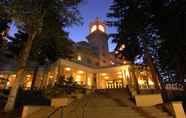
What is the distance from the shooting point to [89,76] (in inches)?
1007

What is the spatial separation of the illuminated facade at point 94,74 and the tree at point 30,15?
22.4ft

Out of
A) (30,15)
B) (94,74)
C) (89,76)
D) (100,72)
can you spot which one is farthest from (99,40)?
(30,15)

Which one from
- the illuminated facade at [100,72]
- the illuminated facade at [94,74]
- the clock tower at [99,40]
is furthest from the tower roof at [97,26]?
the illuminated facade at [100,72]

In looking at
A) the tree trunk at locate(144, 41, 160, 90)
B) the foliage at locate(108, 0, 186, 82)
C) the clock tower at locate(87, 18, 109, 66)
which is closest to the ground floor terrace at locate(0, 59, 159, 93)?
the tree trunk at locate(144, 41, 160, 90)

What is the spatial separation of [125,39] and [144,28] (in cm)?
234

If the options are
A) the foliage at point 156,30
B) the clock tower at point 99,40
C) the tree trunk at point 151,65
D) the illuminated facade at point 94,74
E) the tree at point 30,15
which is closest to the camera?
the tree at point 30,15

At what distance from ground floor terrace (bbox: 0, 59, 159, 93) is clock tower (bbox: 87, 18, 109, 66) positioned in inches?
→ 228

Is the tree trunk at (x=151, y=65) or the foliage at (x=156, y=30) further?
the tree trunk at (x=151, y=65)

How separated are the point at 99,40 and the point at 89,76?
589 inches

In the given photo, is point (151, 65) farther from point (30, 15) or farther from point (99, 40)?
point (99, 40)

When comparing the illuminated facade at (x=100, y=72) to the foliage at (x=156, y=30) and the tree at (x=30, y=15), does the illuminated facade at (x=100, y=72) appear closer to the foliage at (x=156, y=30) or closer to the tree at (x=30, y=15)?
the foliage at (x=156, y=30)

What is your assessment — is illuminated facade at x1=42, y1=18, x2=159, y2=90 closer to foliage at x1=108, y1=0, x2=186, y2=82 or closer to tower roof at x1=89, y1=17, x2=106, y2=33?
foliage at x1=108, y1=0, x2=186, y2=82

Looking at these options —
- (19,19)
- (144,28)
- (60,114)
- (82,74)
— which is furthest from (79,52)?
(60,114)

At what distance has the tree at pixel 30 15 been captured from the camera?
10577 millimetres
